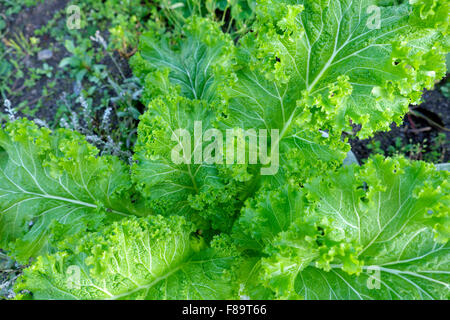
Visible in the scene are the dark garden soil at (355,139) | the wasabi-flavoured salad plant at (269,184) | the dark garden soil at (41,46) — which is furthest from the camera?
the dark garden soil at (41,46)

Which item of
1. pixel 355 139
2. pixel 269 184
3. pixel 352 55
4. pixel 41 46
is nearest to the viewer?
pixel 352 55

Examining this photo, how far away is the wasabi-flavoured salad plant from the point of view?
6.27 feet

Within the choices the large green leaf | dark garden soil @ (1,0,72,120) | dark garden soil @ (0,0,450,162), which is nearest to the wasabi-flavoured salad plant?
the large green leaf

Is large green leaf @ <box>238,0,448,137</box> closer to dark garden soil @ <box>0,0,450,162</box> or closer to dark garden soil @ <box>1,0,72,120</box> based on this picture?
dark garden soil @ <box>0,0,450,162</box>

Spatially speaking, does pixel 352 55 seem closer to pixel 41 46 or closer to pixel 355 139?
pixel 355 139

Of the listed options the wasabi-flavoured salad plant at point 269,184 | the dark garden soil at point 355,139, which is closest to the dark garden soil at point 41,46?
the dark garden soil at point 355,139

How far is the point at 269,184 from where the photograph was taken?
2502mm

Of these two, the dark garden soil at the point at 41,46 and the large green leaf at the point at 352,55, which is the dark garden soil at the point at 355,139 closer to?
the dark garden soil at the point at 41,46

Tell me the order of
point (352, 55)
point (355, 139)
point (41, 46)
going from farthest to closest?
point (41, 46), point (355, 139), point (352, 55)

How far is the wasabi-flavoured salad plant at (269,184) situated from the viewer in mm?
1910

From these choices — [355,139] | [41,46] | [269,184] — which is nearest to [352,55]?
[269,184]

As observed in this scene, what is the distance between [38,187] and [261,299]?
1.67 metres
